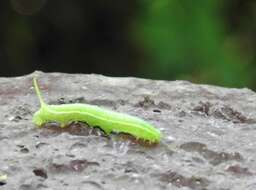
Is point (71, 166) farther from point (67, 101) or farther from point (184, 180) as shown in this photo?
point (67, 101)

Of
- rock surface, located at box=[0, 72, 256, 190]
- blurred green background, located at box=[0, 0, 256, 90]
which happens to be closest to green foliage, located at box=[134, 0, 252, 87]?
blurred green background, located at box=[0, 0, 256, 90]

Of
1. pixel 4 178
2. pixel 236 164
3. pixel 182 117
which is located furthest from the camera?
pixel 182 117

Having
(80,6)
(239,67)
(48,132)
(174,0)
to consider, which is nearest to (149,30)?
(174,0)

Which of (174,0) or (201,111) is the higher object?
(174,0)

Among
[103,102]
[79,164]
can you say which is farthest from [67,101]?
[79,164]

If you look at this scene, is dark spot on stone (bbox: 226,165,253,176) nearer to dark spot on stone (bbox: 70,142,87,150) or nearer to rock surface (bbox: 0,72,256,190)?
rock surface (bbox: 0,72,256,190)

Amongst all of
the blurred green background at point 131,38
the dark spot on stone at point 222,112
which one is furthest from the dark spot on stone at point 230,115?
the blurred green background at point 131,38

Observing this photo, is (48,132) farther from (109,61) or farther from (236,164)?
(109,61)
